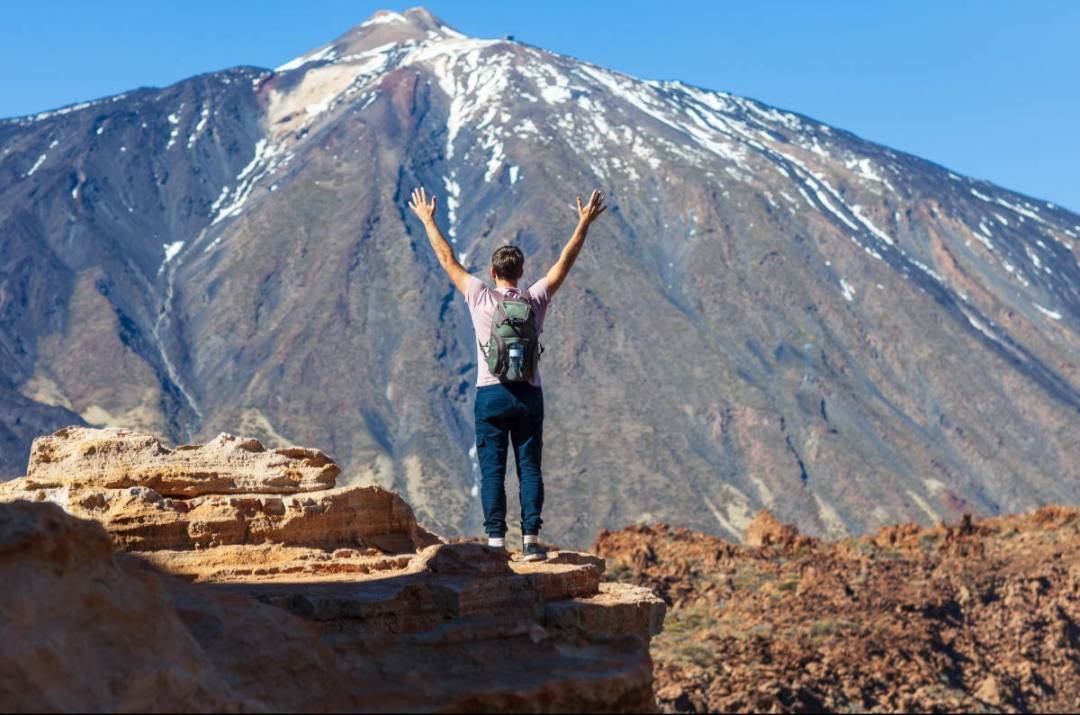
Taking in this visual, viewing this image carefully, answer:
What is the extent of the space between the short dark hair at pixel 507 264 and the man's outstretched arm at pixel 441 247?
156 mm

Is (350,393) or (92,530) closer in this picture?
(92,530)

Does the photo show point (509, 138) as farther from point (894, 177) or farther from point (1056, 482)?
point (1056, 482)

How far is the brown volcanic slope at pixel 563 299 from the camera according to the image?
7075cm

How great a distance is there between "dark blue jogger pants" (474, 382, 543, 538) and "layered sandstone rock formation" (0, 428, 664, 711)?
0.27m

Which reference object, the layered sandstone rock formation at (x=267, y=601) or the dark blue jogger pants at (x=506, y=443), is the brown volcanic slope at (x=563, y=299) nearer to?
the layered sandstone rock formation at (x=267, y=601)

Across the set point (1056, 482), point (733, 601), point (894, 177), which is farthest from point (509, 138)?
point (733, 601)

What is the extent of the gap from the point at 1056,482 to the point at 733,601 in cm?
5603

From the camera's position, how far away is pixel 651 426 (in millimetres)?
71062

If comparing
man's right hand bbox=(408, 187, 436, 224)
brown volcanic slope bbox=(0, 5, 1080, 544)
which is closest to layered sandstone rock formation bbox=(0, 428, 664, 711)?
man's right hand bbox=(408, 187, 436, 224)

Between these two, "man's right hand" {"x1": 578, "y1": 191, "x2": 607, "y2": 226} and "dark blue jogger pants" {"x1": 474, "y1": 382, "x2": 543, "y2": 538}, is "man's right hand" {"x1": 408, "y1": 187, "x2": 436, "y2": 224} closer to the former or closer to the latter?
"man's right hand" {"x1": 578, "y1": 191, "x2": 607, "y2": 226}

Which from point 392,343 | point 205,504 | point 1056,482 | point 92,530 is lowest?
point 92,530

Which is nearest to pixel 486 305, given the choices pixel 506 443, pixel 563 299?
pixel 506 443

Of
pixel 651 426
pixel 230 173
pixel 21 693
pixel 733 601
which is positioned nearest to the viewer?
pixel 21 693

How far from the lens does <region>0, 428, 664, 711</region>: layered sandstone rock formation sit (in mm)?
5379
